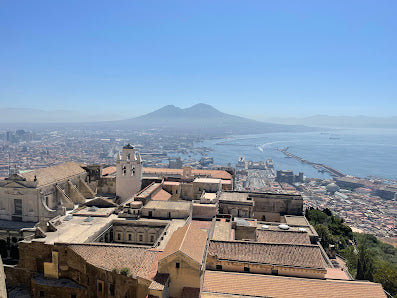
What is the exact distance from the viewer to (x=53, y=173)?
125 feet

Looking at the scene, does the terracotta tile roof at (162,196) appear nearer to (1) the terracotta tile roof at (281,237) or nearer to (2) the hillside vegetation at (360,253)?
(1) the terracotta tile roof at (281,237)

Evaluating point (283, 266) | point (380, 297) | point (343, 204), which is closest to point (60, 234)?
point (283, 266)

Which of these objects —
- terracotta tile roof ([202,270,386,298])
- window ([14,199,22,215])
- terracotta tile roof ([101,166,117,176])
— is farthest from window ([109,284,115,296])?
terracotta tile roof ([101,166,117,176])

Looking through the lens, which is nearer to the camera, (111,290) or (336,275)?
(111,290)

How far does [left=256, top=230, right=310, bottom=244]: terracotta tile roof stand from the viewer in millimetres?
26359

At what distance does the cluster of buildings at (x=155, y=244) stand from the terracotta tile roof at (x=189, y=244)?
10 cm

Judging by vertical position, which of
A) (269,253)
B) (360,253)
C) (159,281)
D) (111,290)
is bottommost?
(360,253)

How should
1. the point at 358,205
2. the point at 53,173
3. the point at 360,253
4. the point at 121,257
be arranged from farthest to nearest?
the point at 358,205 → the point at 53,173 → the point at 360,253 → the point at 121,257

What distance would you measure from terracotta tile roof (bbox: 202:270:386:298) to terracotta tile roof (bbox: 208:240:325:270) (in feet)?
3.93

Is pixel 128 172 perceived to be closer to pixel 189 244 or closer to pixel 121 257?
pixel 121 257

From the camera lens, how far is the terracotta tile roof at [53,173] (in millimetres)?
35344

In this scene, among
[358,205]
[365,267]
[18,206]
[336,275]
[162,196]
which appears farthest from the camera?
[358,205]

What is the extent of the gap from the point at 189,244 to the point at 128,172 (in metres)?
21.1

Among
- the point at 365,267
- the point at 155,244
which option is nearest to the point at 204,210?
the point at 155,244
